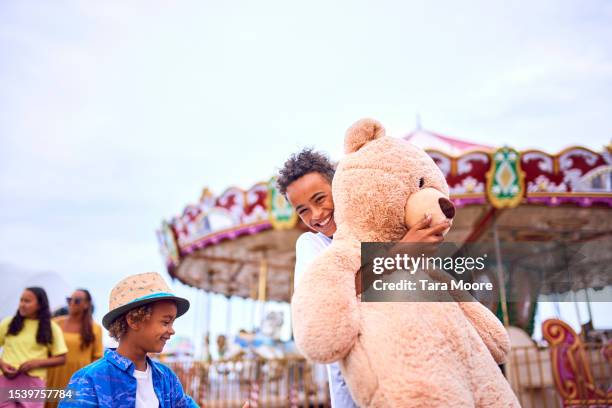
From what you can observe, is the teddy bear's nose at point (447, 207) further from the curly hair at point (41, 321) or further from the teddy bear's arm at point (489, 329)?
the curly hair at point (41, 321)

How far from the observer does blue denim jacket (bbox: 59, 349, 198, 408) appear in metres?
1.69

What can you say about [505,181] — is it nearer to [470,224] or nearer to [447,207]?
[470,224]

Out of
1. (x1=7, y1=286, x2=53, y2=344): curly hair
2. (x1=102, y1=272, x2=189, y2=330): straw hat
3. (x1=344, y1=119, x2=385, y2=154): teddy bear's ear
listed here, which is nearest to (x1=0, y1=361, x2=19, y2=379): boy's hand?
(x1=7, y1=286, x2=53, y2=344): curly hair

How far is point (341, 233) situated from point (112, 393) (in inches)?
37.3

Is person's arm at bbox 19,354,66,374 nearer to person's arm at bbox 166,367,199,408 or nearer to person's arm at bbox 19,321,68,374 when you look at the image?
person's arm at bbox 19,321,68,374

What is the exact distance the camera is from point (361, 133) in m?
1.66

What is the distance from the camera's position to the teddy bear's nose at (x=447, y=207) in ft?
4.86

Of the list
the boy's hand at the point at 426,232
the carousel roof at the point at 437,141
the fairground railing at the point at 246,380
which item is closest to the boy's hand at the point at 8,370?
the boy's hand at the point at 426,232

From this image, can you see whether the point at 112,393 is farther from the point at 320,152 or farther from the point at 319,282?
the point at 320,152

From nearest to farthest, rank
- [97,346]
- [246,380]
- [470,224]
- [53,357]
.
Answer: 1. [53,357]
2. [97,346]
3. [246,380]
4. [470,224]

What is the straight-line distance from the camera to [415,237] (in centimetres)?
143

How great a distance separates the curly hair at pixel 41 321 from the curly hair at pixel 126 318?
1948mm

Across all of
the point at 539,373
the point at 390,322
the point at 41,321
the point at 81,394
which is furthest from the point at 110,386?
the point at 539,373

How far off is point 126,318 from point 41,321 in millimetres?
2061
